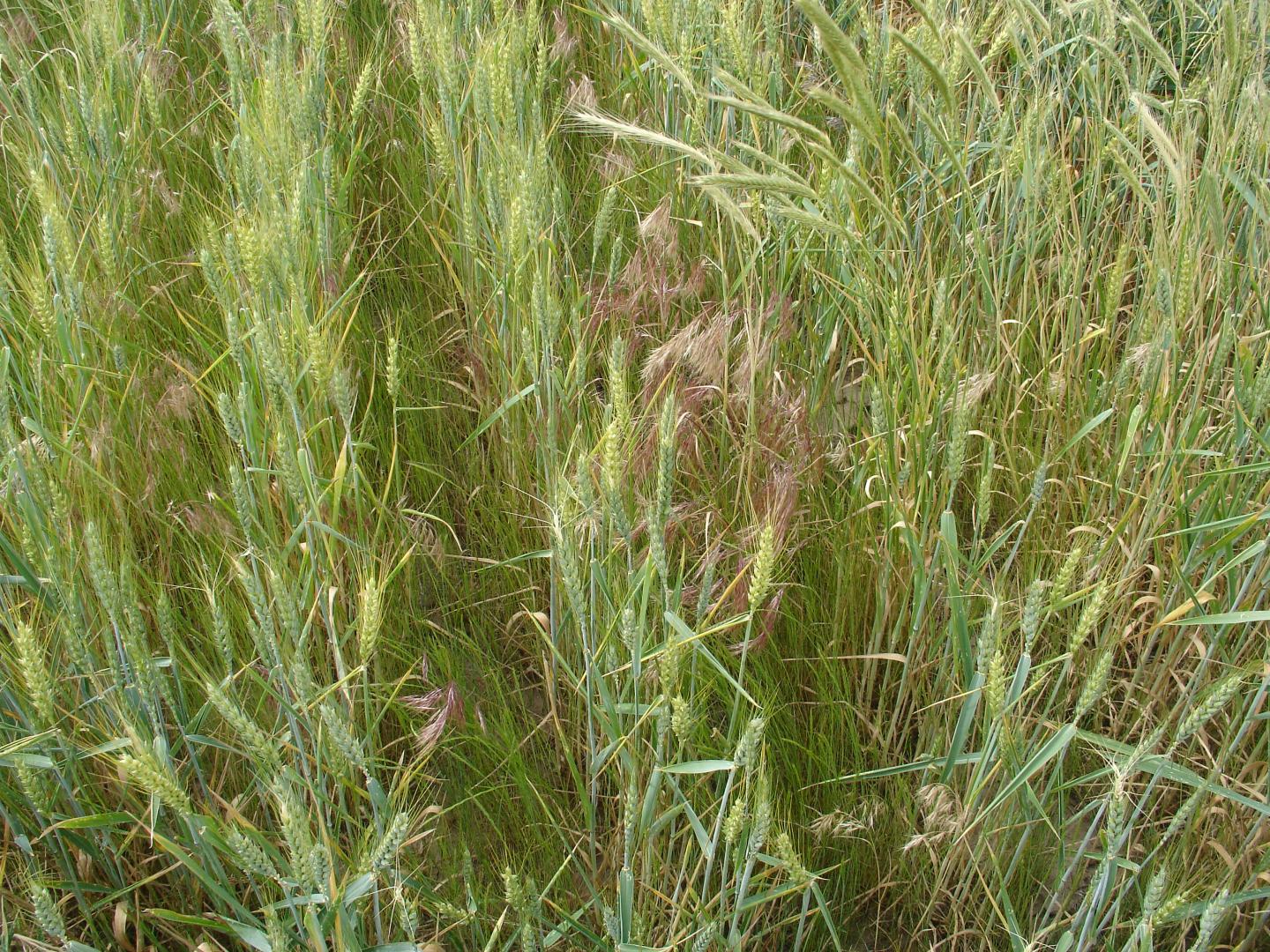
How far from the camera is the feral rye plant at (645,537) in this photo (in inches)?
41.0

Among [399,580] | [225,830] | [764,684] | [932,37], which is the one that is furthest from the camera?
[932,37]

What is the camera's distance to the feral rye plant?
1041 mm

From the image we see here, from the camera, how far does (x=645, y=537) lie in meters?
1.41

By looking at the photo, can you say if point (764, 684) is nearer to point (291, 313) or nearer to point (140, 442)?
point (291, 313)

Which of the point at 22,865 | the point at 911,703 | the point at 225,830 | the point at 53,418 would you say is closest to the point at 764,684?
the point at 911,703

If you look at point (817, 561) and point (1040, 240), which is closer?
point (817, 561)

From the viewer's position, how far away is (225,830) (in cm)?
106

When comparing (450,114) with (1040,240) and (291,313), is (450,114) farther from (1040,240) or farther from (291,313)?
(1040,240)

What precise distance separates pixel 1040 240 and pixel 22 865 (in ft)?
5.21

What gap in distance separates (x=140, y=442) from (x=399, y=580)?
0.43m

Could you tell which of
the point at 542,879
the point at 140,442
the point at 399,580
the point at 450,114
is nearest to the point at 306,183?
the point at 450,114

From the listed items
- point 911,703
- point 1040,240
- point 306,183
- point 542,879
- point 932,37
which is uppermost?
point 932,37

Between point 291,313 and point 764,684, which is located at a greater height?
point 291,313

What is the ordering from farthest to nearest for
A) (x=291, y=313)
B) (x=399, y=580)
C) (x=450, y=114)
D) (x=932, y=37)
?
(x=450, y=114) < (x=932, y=37) < (x=399, y=580) < (x=291, y=313)
